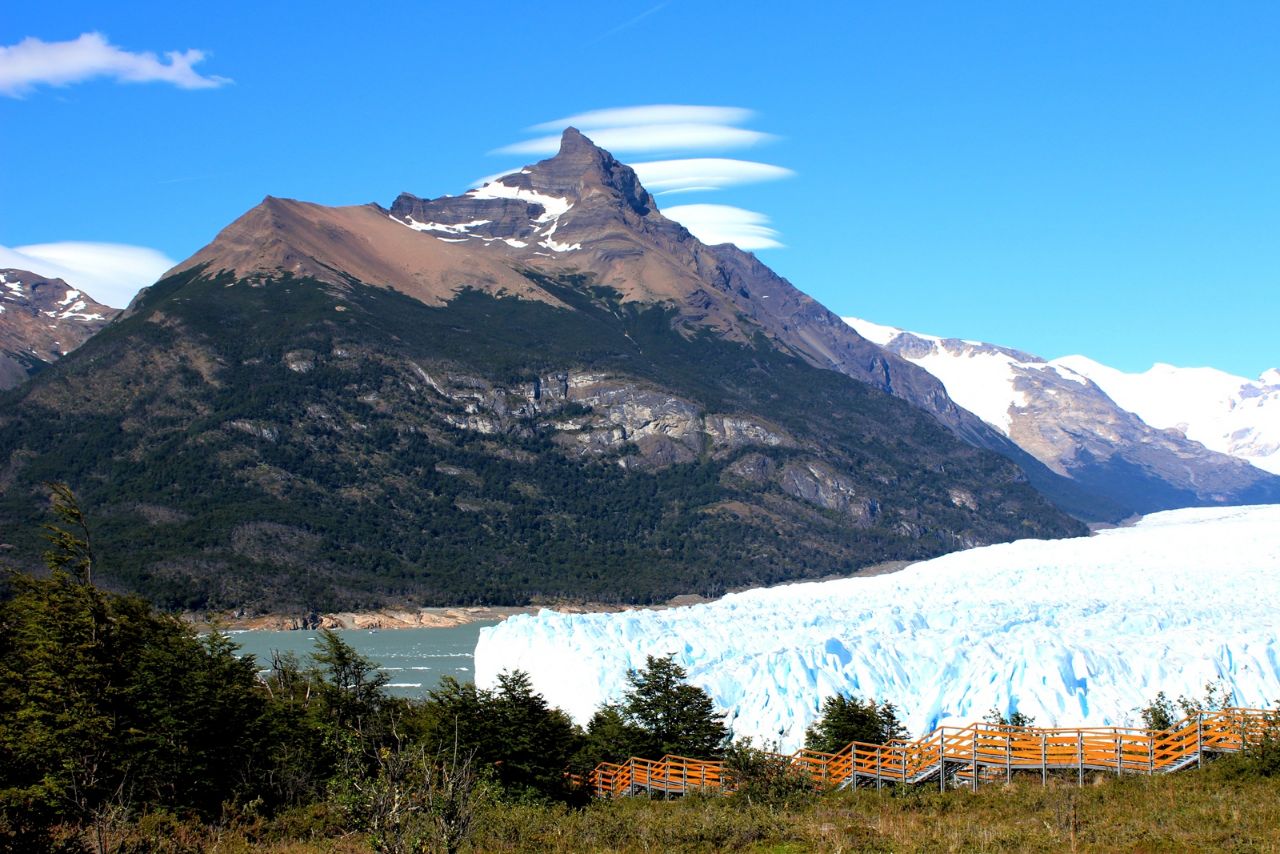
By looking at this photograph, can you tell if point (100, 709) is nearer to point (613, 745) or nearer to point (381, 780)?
point (381, 780)

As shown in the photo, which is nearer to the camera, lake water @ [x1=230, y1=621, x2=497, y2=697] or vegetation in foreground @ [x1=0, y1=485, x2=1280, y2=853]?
vegetation in foreground @ [x1=0, y1=485, x2=1280, y2=853]

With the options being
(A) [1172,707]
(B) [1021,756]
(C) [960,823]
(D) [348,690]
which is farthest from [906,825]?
(A) [1172,707]

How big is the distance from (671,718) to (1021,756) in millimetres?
20292

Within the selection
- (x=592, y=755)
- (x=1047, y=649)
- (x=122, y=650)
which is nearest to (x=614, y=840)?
(x=122, y=650)

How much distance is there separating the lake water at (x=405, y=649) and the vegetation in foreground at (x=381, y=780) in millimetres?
46702

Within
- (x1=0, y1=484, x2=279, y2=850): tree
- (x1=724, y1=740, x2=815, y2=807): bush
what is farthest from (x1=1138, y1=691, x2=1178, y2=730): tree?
(x1=0, y1=484, x2=279, y2=850): tree

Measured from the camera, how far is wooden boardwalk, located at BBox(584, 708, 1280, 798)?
116ft

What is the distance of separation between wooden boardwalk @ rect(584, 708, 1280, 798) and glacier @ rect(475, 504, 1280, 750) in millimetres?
13912

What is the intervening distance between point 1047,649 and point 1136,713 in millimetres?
6842

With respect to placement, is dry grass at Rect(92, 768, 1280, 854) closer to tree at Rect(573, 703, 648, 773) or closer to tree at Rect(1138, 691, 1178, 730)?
tree at Rect(573, 703, 648, 773)

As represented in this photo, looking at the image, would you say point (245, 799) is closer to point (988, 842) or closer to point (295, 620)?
point (988, 842)

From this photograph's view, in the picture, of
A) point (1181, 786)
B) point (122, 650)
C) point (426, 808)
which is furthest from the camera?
point (122, 650)

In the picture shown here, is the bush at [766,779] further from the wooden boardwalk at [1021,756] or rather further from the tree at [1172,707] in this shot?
the tree at [1172,707]

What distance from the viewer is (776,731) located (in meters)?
64.8
